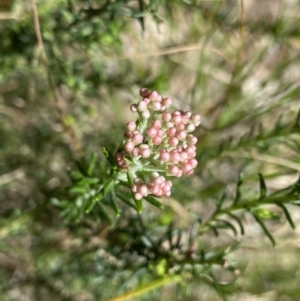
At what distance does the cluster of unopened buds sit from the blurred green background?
58cm

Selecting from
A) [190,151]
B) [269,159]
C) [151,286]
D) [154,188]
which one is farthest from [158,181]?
[269,159]

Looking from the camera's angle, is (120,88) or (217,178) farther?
(217,178)

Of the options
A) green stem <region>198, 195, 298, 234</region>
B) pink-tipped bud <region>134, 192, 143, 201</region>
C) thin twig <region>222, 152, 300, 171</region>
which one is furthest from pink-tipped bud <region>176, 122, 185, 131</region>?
thin twig <region>222, 152, 300, 171</region>

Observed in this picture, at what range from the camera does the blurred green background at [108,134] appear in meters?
2.19

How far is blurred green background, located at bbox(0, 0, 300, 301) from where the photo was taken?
2189 millimetres

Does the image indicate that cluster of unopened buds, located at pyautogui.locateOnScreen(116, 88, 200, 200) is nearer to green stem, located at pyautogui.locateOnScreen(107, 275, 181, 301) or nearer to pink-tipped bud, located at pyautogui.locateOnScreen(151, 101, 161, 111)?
pink-tipped bud, located at pyautogui.locateOnScreen(151, 101, 161, 111)

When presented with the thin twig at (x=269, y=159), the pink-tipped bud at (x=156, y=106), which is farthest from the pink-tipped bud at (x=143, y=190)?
the thin twig at (x=269, y=159)

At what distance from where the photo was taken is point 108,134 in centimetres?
279

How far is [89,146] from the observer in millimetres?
2816

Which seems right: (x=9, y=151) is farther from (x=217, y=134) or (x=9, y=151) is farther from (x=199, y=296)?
(x=199, y=296)

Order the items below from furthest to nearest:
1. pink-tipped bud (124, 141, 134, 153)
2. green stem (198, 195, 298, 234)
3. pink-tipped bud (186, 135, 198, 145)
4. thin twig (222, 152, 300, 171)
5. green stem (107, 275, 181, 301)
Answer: thin twig (222, 152, 300, 171) → green stem (107, 275, 181, 301) → green stem (198, 195, 298, 234) → pink-tipped bud (186, 135, 198, 145) → pink-tipped bud (124, 141, 134, 153)

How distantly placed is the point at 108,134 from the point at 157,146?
56.3 inches

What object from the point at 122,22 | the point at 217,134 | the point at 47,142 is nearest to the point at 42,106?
the point at 47,142

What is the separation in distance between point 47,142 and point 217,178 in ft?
3.34
